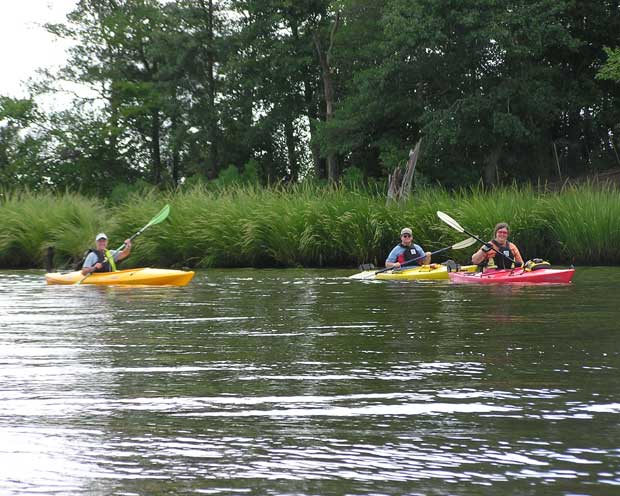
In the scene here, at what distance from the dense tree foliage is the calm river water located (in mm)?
22315

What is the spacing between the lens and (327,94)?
38.5 m

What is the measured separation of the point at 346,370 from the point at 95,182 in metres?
42.0

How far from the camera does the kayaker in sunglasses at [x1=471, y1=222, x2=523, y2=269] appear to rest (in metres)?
14.9

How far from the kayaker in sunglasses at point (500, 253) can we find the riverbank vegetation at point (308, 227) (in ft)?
14.1

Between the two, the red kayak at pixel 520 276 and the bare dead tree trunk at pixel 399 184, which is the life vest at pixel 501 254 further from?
the bare dead tree trunk at pixel 399 184

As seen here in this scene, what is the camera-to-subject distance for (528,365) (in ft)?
21.2

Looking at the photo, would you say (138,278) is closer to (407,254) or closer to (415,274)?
(415,274)

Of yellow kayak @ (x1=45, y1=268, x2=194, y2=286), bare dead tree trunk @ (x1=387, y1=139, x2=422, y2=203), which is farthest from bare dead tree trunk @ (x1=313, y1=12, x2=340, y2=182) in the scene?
yellow kayak @ (x1=45, y1=268, x2=194, y2=286)

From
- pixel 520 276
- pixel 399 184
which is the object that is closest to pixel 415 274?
pixel 520 276

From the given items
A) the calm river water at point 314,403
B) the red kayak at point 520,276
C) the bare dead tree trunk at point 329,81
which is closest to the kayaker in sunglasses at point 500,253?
the red kayak at point 520,276

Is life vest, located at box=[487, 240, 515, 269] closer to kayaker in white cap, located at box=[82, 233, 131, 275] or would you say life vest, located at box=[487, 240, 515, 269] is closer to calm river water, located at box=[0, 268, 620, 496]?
calm river water, located at box=[0, 268, 620, 496]

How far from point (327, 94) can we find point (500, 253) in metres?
24.3

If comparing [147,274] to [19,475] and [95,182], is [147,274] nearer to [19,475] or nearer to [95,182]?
[19,475]

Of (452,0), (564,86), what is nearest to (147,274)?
(452,0)
